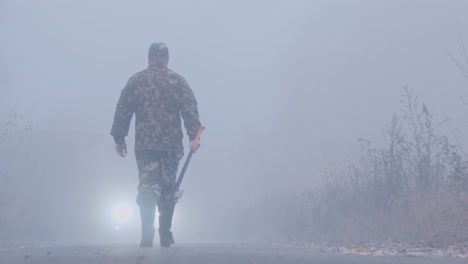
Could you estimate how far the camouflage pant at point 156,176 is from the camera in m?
6.17

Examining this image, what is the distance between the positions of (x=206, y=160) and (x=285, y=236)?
55.9m

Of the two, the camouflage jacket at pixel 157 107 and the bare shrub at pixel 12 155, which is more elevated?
the bare shrub at pixel 12 155

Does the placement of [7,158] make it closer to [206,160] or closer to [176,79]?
[176,79]

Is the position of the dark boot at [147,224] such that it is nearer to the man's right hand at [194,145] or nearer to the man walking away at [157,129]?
the man walking away at [157,129]

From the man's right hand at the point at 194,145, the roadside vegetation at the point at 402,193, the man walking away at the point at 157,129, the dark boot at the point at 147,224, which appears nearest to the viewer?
the dark boot at the point at 147,224

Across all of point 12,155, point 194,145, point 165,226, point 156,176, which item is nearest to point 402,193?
point 194,145

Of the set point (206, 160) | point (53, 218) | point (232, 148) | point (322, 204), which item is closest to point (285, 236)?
point (322, 204)

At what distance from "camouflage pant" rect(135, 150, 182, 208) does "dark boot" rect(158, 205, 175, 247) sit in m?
0.05

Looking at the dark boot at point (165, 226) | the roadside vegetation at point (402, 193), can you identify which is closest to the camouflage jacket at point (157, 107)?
the dark boot at point (165, 226)

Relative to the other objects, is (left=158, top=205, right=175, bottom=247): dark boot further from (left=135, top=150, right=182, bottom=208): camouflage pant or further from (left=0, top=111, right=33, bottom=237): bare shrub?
(left=0, top=111, right=33, bottom=237): bare shrub

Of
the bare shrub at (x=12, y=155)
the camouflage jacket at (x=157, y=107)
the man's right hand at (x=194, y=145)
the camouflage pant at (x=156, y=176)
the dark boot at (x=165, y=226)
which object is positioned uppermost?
the bare shrub at (x=12, y=155)

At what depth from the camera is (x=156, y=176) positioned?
625 cm

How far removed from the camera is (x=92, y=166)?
35562 mm

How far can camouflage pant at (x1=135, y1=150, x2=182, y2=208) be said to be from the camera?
243 inches
